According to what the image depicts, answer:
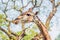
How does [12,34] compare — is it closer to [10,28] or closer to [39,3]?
[10,28]

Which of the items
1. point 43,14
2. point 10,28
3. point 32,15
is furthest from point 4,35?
point 32,15

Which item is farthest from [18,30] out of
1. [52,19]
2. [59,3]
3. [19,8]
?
[59,3]

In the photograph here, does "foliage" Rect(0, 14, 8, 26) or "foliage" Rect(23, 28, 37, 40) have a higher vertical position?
"foliage" Rect(0, 14, 8, 26)

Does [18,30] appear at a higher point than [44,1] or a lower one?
lower

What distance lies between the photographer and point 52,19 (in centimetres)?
395

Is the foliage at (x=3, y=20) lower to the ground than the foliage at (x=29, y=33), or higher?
higher

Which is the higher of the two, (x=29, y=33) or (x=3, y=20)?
(x=3, y=20)

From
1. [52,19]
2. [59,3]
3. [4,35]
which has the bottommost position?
[4,35]

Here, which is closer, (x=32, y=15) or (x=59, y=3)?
(x=32, y=15)

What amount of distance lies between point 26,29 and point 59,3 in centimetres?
81

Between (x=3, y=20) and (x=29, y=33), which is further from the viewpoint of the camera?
(x=29, y=33)

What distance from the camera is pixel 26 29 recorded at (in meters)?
4.07

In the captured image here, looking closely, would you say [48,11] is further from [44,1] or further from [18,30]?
[18,30]

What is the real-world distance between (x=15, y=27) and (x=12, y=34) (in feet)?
0.52
